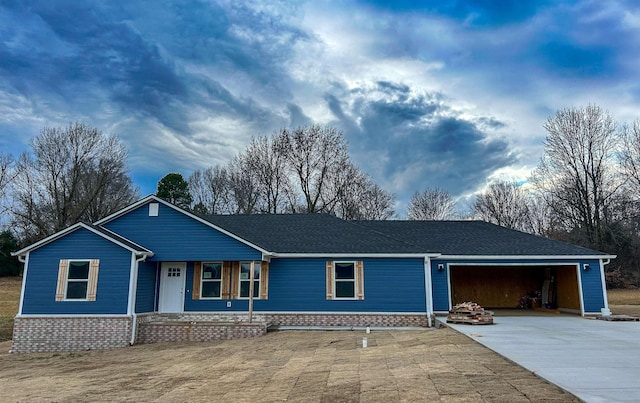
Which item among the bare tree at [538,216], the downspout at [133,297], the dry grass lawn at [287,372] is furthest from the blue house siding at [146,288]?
the bare tree at [538,216]

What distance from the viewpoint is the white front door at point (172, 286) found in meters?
14.5

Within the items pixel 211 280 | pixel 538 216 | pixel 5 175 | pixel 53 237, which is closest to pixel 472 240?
pixel 211 280

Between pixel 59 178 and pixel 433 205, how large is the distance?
3195 centimetres

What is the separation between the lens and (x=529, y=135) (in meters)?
24.7

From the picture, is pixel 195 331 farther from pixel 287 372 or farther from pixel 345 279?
pixel 287 372

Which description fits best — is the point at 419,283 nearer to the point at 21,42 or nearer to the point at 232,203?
the point at 21,42

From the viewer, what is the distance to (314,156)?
32656 mm

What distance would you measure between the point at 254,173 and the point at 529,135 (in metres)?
21.0

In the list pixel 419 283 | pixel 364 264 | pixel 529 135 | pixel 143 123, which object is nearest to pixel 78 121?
pixel 143 123

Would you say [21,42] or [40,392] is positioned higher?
[21,42]

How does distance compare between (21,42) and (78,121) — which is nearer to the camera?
(21,42)

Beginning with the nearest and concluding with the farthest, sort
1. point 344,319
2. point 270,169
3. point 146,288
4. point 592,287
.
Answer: point 146,288 → point 344,319 → point 592,287 → point 270,169

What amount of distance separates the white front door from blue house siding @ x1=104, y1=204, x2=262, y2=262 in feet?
3.41

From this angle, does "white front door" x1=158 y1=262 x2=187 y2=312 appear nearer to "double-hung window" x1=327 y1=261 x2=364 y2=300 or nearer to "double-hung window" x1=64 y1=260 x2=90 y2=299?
"double-hung window" x1=64 y1=260 x2=90 y2=299
